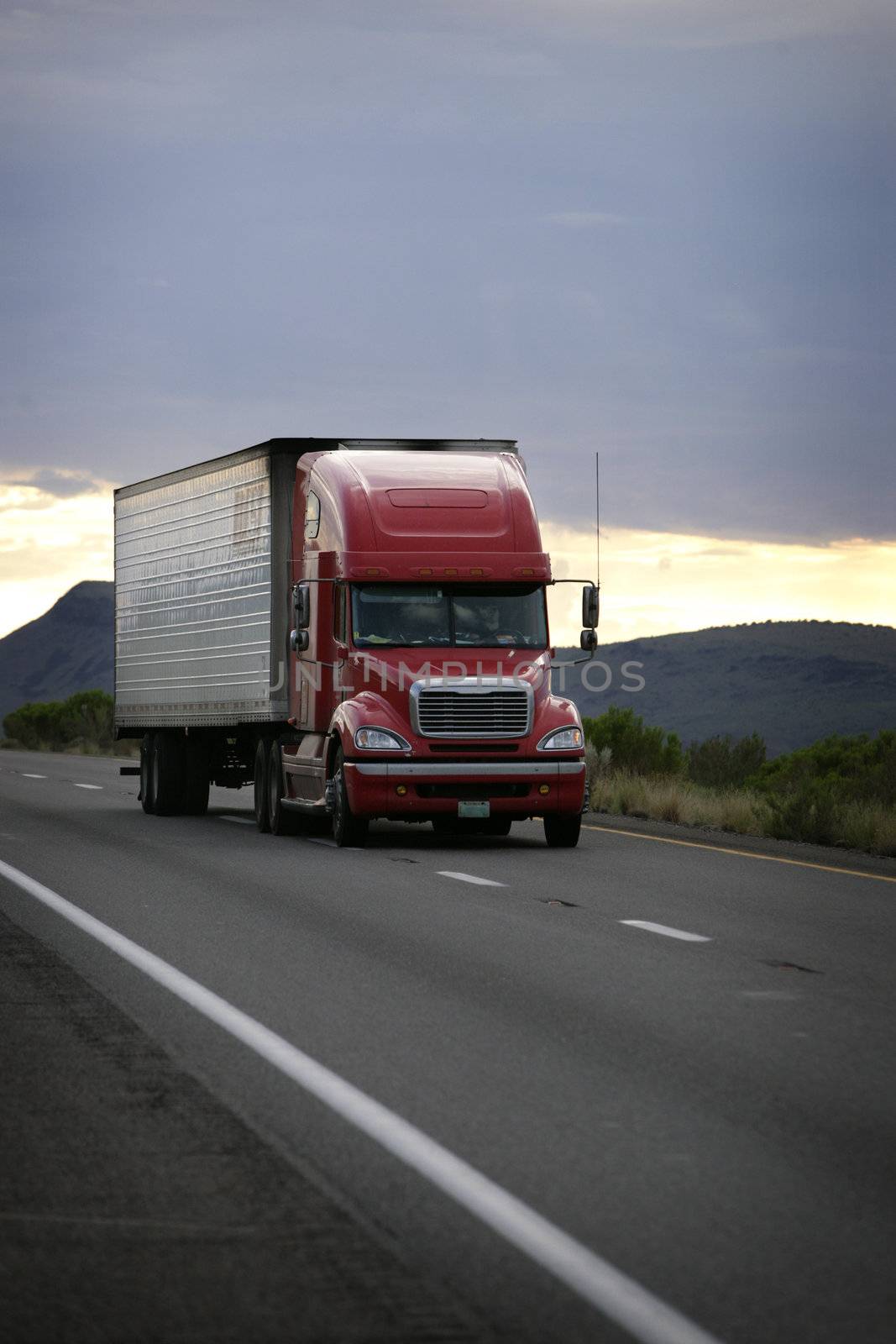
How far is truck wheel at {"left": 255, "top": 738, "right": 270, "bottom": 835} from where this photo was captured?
22438 mm

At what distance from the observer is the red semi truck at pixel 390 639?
19484 mm

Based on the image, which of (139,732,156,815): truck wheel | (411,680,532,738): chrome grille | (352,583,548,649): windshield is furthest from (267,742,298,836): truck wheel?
(139,732,156,815): truck wheel

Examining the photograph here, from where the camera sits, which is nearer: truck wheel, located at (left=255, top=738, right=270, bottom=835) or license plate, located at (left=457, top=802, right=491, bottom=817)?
license plate, located at (left=457, top=802, right=491, bottom=817)

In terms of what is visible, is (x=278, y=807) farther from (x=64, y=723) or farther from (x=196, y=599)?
(x=64, y=723)

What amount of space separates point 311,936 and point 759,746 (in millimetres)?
25803

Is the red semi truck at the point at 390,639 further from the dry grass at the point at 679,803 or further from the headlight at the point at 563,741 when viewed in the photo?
the dry grass at the point at 679,803

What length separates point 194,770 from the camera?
84.7 feet

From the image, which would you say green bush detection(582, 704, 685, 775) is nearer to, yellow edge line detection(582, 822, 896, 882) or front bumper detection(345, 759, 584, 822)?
yellow edge line detection(582, 822, 896, 882)

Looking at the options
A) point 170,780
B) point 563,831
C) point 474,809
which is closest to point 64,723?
point 170,780

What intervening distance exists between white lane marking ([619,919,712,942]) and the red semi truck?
613 cm

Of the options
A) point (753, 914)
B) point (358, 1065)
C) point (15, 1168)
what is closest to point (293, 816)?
point (753, 914)

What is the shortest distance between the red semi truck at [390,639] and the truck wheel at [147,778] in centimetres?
263

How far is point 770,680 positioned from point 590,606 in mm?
144709

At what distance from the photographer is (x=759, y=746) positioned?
37375 millimetres
